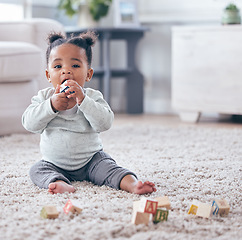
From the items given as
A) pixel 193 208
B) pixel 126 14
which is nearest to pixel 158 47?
pixel 126 14

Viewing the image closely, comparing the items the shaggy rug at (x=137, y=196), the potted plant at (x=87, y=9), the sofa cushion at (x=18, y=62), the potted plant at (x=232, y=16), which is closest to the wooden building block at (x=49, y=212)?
the shaggy rug at (x=137, y=196)

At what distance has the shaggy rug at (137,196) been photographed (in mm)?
887

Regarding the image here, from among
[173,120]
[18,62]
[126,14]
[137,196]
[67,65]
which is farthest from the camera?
[126,14]

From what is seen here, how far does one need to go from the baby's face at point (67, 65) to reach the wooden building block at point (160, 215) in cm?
49

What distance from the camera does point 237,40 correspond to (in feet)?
8.43

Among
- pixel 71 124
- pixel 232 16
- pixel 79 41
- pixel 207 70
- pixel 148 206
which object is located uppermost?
pixel 232 16

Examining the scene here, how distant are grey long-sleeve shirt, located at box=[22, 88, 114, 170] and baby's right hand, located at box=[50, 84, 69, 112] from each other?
0.03 metres

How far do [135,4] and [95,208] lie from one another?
2.42 metres

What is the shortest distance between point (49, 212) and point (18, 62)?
1.23 metres

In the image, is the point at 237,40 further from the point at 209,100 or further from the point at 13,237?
the point at 13,237

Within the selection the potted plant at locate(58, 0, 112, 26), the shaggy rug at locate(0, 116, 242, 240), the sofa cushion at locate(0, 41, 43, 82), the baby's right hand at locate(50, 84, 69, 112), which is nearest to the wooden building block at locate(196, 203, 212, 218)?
the shaggy rug at locate(0, 116, 242, 240)

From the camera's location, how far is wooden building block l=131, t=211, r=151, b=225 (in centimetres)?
91

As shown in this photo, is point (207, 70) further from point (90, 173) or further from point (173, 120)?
point (90, 173)

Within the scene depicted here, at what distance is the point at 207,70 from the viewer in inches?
106
